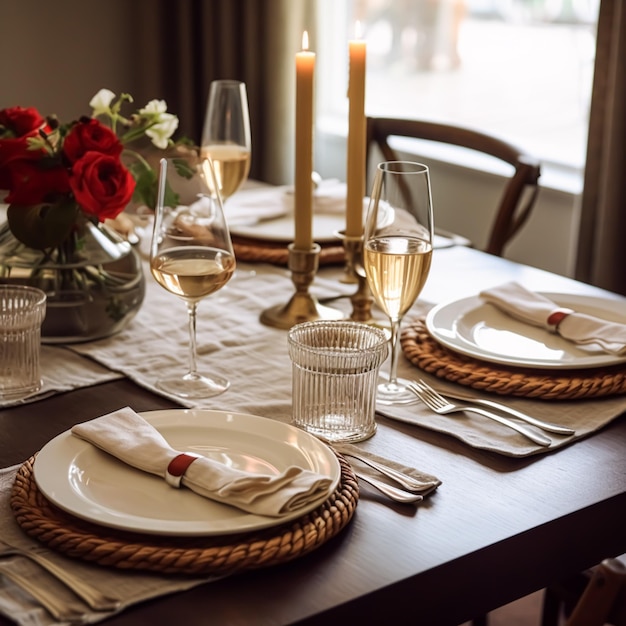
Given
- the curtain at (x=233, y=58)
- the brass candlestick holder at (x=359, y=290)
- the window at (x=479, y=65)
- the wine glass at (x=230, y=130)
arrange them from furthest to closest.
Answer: the curtain at (x=233, y=58), the window at (x=479, y=65), the wine glass at (x=230, y=130), the brass candlestick holder at (x=359, y=290)

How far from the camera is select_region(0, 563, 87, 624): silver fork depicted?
65 cm

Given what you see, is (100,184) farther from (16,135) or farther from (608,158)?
(608,158)

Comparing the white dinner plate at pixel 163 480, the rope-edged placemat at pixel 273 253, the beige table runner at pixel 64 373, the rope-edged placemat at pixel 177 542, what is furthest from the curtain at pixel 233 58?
the rope-edged placemat at pixel 177 542

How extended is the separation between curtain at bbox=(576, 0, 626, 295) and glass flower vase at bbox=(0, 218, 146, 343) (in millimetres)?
1414

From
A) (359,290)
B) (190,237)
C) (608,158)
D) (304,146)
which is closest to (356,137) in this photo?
(304,146)

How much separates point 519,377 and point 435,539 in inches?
13.6

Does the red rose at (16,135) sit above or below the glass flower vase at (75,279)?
above

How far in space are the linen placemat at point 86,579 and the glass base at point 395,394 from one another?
39 cm

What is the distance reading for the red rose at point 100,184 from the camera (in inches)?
43.6

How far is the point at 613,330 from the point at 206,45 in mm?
2640

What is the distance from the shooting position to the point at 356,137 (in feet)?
4.07

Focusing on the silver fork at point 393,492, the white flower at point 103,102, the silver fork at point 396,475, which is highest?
the white flower at point 103,102

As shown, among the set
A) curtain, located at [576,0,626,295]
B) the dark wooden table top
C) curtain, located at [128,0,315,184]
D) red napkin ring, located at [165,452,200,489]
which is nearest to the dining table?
the dark wooden table top

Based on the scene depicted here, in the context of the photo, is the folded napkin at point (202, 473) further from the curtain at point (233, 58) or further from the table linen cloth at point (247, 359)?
the curtain at point (233, 58)
